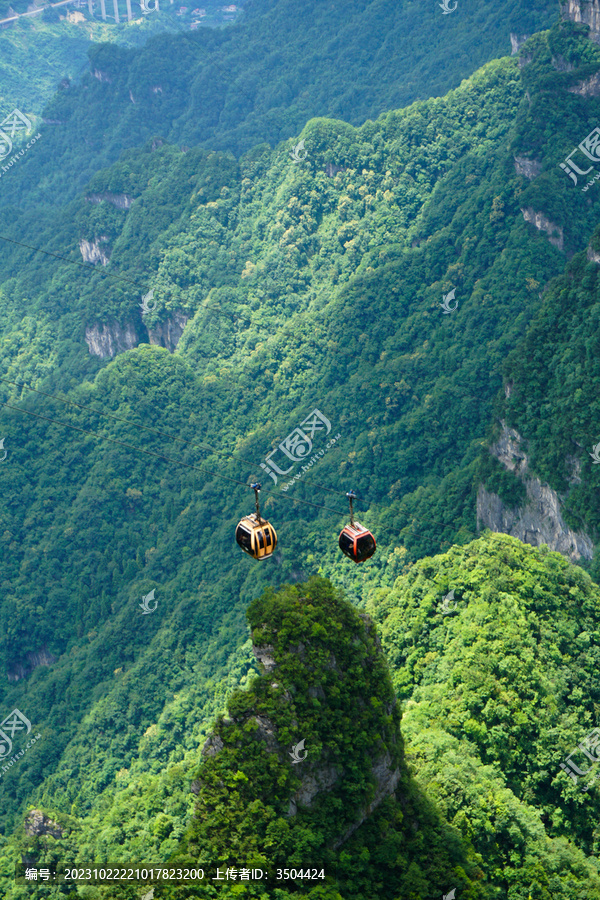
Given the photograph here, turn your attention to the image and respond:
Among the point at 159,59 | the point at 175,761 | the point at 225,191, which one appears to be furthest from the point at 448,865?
the point at 159,59

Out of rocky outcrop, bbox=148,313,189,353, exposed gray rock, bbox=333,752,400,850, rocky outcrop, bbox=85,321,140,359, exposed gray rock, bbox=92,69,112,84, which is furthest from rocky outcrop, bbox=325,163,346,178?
exposed gray rock, bbox=333,752,400,850

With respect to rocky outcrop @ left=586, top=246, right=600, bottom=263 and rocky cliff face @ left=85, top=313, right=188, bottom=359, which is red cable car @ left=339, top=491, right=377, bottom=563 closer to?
rocky outcrop @ left=586, top=246, right=600, bottom=263

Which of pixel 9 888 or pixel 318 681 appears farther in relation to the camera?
pixel 9 888

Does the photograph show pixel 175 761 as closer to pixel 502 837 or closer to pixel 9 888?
pixel 9 888

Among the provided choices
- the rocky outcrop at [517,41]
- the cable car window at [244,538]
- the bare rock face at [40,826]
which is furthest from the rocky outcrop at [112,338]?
the cable car window at [244,538]

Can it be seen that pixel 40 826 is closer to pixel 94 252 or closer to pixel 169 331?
pixel 169 331
